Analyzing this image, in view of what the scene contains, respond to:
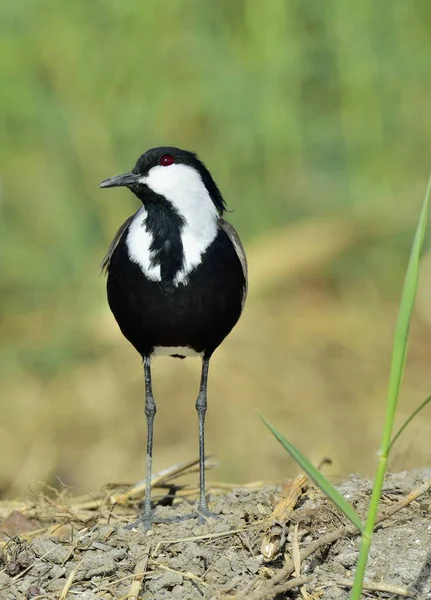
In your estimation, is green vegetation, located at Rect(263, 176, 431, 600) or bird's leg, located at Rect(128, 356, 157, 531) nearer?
green vegetation, located at Rect(263, 176, 431, 600)

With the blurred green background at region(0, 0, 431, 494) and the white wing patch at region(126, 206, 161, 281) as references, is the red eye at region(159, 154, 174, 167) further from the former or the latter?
the blurred green background at region(0, 0, 431, 494)

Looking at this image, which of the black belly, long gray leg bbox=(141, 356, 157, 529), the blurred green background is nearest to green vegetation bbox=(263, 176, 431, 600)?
long gray leg bbox=(141, 356, 157, 529)

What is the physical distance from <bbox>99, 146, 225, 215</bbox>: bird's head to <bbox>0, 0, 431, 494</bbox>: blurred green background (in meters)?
3.28

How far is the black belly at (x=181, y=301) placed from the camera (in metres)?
4.55

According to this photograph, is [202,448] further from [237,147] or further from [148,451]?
[237,147]

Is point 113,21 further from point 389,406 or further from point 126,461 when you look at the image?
point 389,406

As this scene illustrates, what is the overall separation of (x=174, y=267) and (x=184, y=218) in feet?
0.79

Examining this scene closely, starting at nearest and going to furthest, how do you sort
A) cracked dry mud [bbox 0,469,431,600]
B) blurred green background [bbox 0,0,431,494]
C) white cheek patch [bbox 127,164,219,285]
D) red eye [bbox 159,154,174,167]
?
cracked dry mud [bbox 0,469,431,600] < white cheek patch [bbox 127,164,219,285] < red eye [bbox 159,154,174,167] < blurred green background [bbox 0,0,431,494]

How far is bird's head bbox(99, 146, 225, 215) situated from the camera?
15.4 feet

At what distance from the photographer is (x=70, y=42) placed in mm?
8273

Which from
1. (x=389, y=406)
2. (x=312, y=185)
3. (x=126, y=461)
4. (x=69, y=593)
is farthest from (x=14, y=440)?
(x=389, y=406)

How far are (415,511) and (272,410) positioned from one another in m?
3.40

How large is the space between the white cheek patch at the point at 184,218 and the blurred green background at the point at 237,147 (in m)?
3.23

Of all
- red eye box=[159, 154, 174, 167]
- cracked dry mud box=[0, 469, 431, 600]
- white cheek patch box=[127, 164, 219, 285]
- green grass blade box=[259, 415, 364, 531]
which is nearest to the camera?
green grass blade box=[259, 415, 364, 531]
